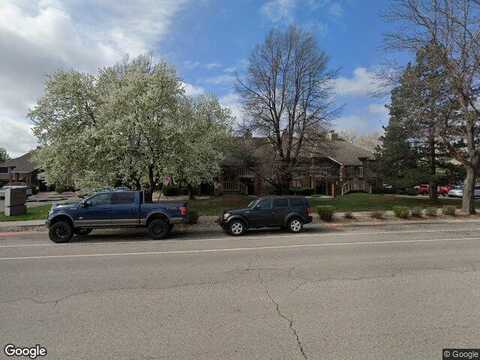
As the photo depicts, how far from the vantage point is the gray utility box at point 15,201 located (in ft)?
60.8

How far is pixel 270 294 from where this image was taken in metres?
5.46

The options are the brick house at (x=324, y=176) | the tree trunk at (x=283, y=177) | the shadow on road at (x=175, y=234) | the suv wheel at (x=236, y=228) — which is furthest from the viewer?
the brick house at (x=324, y=176)

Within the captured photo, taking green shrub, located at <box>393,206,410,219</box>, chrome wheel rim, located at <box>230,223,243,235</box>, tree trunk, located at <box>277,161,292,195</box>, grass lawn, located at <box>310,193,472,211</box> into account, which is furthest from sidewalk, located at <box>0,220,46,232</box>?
green shrub, located at <box>393,206,410,219</box>

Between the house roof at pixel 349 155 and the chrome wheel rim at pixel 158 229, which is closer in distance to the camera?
the chrome wheel rim at pixel 158 229

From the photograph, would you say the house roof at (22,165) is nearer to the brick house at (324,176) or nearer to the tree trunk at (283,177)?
the brick house at (324,176)

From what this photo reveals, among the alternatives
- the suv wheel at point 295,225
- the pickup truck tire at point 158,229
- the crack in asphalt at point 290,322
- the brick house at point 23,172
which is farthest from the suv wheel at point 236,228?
the brick house at point 23,172

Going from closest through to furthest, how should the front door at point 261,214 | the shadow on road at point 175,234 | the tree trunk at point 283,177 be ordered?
the shadow on road at point 175,234
the front door at point 261,214
the tree trunk at point 283,177

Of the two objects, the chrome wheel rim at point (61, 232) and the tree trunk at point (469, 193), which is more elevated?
the tree trunk at point (469, 193)

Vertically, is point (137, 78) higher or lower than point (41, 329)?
higher

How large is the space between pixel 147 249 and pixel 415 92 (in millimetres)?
19186

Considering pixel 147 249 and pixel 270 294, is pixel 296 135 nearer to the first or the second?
pixel 147 249

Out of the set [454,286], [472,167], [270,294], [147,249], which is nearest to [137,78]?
[147,249]

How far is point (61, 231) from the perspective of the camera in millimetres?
11922

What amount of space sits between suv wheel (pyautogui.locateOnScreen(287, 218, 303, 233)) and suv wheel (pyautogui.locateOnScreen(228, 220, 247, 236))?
6.84 ft
